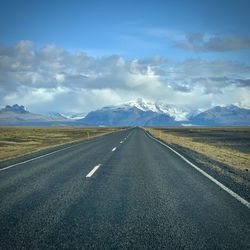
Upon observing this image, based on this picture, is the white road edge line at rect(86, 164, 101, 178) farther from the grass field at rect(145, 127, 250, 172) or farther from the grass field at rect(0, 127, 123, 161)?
the grass field at rect(0, 127, 123, 161)

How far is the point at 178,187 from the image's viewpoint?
31.1ft

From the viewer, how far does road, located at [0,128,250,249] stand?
5.08 meters

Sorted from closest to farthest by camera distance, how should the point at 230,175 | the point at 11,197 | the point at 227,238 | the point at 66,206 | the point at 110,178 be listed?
the point at 227,238 < the point at 66,206 < the point at 11,197 < the point at 110,178 < the point at 230,175

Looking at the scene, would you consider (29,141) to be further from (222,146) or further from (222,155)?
(222,155)

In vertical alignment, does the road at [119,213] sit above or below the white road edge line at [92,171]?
below

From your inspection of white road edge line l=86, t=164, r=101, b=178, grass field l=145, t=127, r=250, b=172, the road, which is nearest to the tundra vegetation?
grass field l=145, t=127, r=250, b=172

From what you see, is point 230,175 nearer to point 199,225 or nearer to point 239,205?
point 239,205

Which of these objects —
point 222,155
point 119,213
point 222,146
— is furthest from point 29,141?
point 119,213

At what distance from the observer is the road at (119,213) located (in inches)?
200

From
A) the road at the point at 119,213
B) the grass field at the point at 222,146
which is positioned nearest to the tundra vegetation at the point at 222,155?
the grass field at the point at 222,146

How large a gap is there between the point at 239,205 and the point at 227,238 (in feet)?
7.44

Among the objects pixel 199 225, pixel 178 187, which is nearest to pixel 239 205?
pixel 199 225

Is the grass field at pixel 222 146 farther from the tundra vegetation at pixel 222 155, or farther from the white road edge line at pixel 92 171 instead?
the white road edge line at pixel 92 171

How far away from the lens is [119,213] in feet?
21.8
